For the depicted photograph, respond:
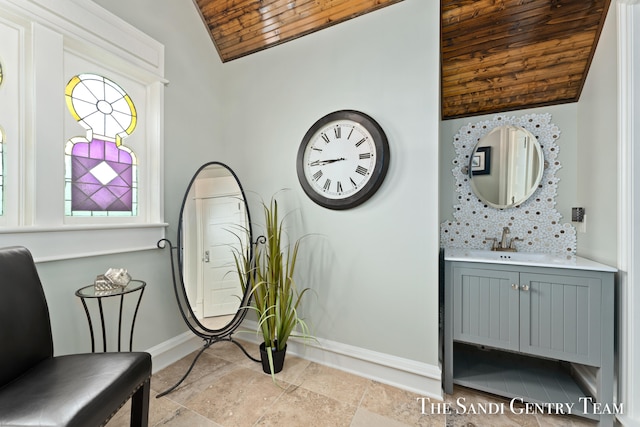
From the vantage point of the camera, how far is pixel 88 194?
5.26 ft

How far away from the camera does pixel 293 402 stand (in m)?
1.52

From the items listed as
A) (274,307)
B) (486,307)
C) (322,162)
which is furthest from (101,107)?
(486,307)

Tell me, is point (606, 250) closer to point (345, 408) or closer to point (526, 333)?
point (526, 333)

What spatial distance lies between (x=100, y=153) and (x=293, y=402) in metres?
2.07

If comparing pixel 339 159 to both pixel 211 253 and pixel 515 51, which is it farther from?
pixel 515 51

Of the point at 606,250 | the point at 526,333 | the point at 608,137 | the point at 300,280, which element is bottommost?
the point at 526,333

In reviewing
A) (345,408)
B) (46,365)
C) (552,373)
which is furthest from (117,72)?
(552,373)

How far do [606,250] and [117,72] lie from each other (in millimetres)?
3437

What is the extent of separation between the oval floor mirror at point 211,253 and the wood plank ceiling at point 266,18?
48.0 inches

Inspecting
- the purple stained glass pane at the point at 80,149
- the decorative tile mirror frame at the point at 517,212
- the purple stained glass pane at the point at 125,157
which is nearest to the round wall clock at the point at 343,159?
the decorative tile mirror frame at the point at 517,212

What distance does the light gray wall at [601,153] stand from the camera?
1.41 meters

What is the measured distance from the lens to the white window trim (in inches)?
51.8

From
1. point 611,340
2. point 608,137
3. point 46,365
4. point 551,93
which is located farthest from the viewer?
point 551,93

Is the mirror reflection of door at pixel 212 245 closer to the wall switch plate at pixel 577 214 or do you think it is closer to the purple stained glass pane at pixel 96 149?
the purple stained glass pane at pixel 96 149
